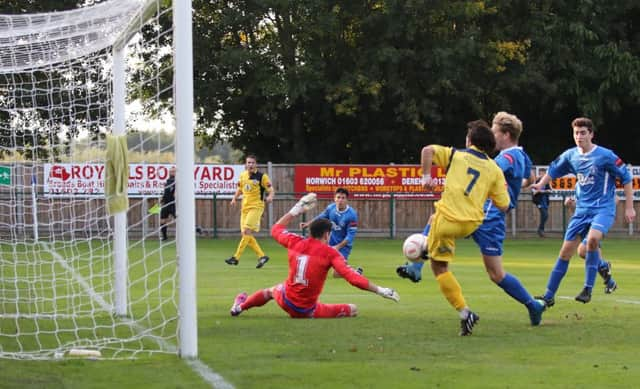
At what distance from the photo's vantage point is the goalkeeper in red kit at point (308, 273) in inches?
418

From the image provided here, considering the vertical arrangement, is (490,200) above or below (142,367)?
above

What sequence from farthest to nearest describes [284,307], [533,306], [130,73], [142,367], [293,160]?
[293,160]
[130,73]
[284,307]
[533,306]
[142,367]

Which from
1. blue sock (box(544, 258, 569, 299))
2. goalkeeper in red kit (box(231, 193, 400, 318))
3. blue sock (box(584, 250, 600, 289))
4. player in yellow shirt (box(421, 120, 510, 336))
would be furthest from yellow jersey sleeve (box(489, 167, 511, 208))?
blue sock (box(584, 250, 600, 289))

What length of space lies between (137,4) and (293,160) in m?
31.3

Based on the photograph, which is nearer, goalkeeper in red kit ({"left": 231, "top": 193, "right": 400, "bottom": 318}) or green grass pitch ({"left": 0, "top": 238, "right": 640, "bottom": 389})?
green grass pitch ({"left": 0, "top": 238, "right": 640, "bottom": 389})

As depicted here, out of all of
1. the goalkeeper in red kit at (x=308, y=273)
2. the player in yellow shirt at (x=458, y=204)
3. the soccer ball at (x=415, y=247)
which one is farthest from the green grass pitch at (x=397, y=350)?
the soccer ball at (x=415, y=247)

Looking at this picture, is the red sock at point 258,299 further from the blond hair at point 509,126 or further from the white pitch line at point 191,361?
the blond hair at point 509,126

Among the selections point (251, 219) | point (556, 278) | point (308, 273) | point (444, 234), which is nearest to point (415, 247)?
point (444, 234)

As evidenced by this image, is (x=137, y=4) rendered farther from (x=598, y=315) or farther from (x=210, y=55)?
(x=210, y=55)

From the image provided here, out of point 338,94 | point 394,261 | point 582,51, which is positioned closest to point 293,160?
point 338,94

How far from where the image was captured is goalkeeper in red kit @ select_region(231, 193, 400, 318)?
10.6 metres

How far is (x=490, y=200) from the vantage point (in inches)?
416

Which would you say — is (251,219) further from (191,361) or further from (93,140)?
(191,361)

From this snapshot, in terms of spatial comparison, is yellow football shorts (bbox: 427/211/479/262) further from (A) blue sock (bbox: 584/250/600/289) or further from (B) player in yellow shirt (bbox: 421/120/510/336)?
(A) blue sock (bbox: 584/250/600/289)
